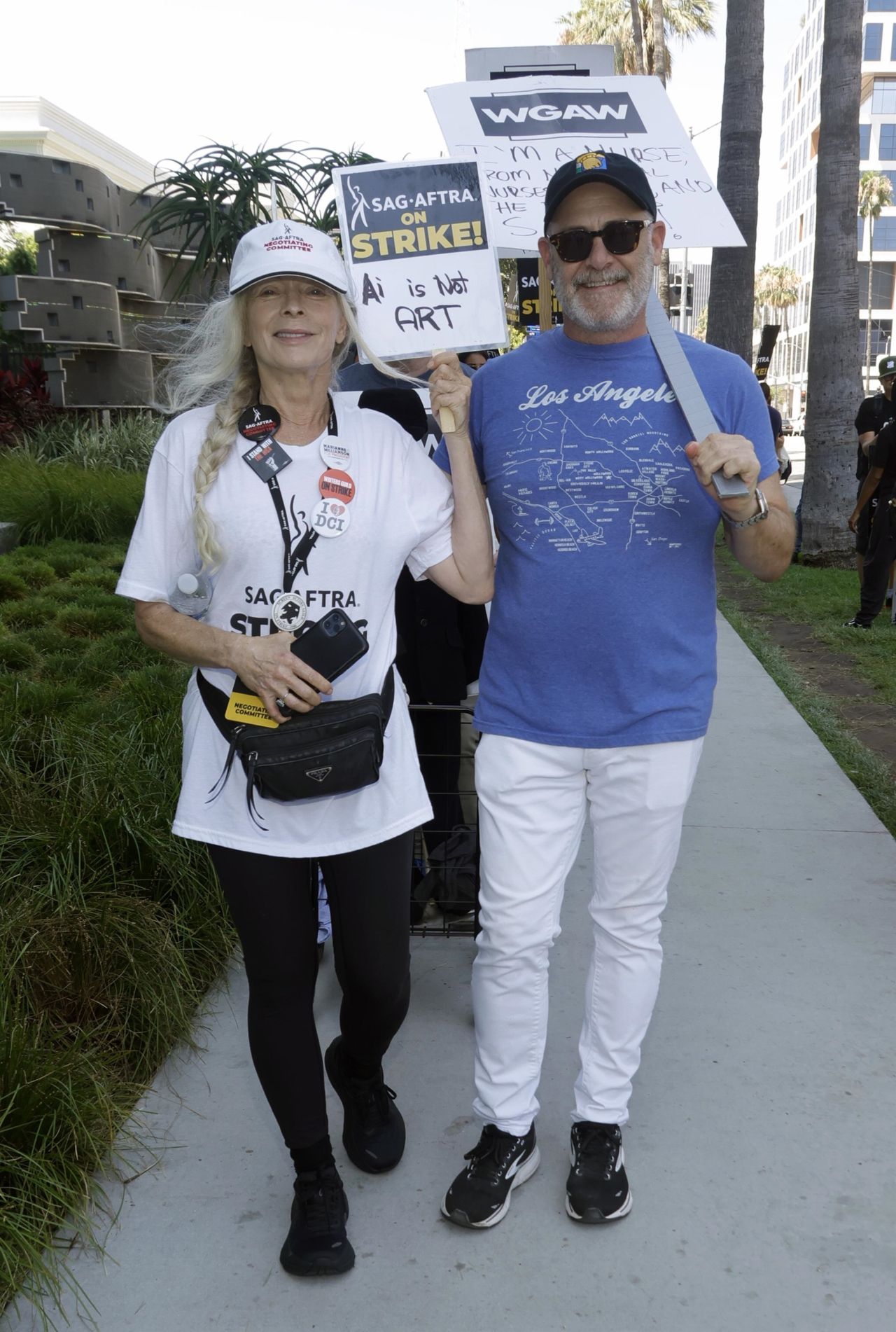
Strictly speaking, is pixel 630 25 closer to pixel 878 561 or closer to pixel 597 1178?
pixel 878 561

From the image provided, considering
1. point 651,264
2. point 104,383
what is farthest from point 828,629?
point 104,383

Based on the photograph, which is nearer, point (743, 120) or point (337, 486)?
point (337, 486)

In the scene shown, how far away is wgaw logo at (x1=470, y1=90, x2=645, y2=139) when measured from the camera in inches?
183

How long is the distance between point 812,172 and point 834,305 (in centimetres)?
11429

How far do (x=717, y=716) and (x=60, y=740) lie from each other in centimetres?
393

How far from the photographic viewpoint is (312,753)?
7.97 feet

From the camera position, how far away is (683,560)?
2.69m

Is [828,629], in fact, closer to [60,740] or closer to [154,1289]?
[60,740]

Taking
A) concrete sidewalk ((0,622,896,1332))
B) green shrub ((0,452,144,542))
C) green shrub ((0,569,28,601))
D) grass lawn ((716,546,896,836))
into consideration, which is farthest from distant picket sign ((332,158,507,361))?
green shrub ((0,452,144,542))

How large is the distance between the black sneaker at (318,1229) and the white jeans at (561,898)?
41cm

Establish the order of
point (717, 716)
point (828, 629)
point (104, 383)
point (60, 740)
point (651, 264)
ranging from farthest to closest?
point (104, 383) < point (828, 629) < point (717, 716) < point (60, 740) < point (651, 264)

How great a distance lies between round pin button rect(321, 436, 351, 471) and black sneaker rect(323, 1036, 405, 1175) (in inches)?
55.8

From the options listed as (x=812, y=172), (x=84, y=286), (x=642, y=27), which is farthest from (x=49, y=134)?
(x=812, y=172)

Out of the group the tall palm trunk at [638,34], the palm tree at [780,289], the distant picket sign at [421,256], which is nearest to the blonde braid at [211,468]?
the distant picket sign at [421,256]
